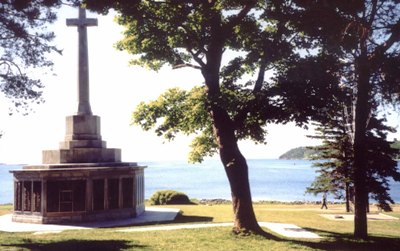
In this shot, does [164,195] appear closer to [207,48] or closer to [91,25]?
[91,25]

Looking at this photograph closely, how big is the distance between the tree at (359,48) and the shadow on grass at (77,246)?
9.15 m

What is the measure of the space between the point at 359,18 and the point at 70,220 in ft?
56.5

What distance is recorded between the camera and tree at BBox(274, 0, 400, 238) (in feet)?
43.7

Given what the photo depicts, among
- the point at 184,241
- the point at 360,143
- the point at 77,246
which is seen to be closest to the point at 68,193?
the point at 77,246

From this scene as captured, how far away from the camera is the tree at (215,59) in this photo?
14742 millimetres

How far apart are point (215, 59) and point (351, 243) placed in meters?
8.86

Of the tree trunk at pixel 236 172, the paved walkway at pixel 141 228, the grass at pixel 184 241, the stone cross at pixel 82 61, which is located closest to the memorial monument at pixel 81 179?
the stone cross at pixel 82 61

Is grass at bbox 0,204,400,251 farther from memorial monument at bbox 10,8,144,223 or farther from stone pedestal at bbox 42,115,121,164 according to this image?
stone pedestal at bbox 42,115,121,164

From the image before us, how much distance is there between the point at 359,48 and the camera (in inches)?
564

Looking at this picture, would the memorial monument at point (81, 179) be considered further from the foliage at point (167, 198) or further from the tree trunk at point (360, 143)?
the tree trunk at point (360, 143)

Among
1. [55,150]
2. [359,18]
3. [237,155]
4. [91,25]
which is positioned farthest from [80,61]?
[359,18]

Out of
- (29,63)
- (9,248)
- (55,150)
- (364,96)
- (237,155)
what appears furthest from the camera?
(55,150)

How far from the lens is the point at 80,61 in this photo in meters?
23.9

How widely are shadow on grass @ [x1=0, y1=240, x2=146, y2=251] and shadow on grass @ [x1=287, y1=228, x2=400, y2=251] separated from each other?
20.7ft
